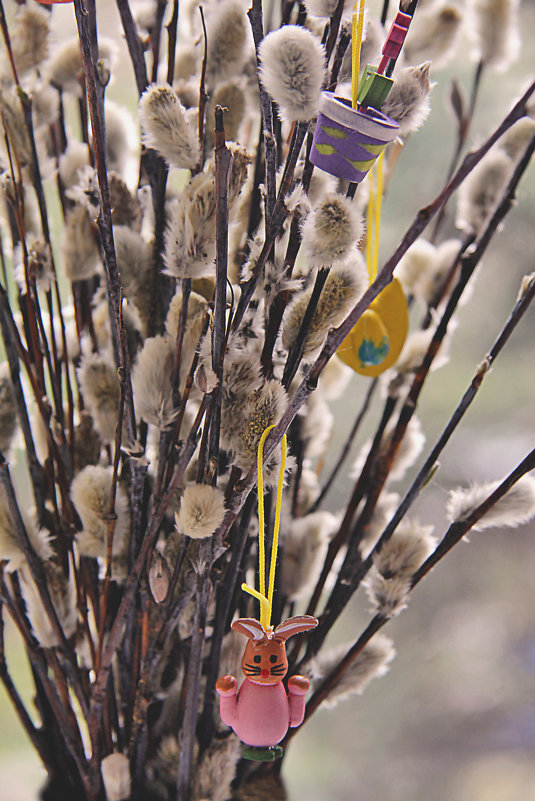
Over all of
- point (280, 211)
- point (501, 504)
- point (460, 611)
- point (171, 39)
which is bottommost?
point (460, 611)

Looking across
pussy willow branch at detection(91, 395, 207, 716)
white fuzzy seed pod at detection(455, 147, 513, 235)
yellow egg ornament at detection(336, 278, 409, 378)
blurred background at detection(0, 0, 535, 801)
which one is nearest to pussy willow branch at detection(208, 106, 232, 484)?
pussy willow branch at detection(91, 395, 207, 716)

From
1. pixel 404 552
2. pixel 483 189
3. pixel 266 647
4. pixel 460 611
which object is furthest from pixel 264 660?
pixel 460 611

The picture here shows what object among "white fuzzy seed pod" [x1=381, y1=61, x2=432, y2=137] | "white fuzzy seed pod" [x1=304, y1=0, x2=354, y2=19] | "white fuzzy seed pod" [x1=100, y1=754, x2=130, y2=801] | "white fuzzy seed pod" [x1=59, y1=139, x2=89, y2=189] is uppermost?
"white fuzzy seed pod" [x1=304, y1=0, x2=354, y2=19]

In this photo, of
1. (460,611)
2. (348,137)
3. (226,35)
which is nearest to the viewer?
(348,137)

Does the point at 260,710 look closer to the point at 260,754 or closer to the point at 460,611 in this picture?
Answer: the point at 260,754

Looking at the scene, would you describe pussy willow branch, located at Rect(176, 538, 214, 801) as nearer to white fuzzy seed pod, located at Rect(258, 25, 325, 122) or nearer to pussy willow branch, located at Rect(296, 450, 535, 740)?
pussy willow branch, located at Rect(296, 450, 535, 740)

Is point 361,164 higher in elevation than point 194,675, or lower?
higher

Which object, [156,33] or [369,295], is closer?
[369,295]
